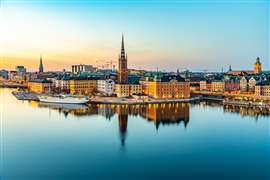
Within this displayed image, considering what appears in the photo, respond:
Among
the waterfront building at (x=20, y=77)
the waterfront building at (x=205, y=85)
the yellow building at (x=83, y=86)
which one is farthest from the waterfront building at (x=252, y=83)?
the waterfront building at (x=20, y=77)

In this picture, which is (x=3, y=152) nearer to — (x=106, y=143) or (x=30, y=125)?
(x=106, y=143)

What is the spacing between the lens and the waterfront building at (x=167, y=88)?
25.0 meters

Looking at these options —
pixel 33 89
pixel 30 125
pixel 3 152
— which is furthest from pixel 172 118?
pixel 33 89

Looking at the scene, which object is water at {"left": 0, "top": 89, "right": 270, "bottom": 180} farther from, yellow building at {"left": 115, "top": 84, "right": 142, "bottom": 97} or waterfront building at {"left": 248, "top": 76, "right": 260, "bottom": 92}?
waterfront building at {"left": 248, "top": 76, "right": 260, "bottom": 92}

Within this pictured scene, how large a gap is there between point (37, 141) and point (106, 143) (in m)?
2.39

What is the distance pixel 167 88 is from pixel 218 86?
29.7ft

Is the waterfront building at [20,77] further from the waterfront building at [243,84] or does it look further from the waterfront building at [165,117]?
the waterfront building at [165,117]

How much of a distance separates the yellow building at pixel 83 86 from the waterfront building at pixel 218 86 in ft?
40.6

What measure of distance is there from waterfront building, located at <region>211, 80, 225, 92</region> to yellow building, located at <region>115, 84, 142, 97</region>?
30.9ft

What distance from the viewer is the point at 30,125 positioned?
13.5m

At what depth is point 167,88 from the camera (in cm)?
2527

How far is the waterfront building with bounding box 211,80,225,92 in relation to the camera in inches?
1241

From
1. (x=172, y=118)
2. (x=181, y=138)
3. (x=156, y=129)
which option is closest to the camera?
(x=181, y=138)

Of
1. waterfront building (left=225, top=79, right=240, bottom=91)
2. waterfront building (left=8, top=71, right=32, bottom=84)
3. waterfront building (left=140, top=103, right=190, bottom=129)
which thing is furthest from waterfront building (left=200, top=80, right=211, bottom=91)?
waterfront building (left=8, top=71, right=32, bottom=84)
